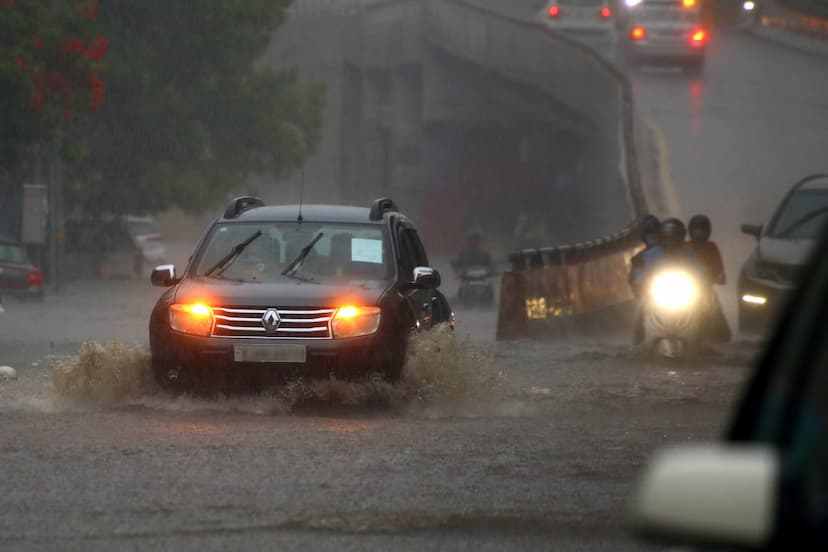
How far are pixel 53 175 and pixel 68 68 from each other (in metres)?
8.19

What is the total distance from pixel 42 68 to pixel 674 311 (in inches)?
682

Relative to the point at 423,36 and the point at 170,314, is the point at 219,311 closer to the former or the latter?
the point at 170,314

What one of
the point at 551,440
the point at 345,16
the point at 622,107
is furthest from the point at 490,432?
the point at 345,16

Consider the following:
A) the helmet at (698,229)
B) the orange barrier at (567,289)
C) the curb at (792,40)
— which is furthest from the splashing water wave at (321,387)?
the curb at (792,40)

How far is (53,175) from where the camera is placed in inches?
1575

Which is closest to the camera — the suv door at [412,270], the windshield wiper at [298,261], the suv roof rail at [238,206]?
the windshield wiper at [298,261]

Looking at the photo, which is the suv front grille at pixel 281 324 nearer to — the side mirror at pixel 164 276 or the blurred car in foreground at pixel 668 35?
the side mirror at pixel 164 276

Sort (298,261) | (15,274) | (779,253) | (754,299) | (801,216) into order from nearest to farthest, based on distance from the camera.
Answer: (298,261) < (779,253) < (754,299) < (801,216) < (15,274)

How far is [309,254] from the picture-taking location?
13.7 meters

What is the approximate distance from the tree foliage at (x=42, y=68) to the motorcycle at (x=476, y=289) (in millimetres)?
7254

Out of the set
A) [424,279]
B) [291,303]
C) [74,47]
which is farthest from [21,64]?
[291,303]

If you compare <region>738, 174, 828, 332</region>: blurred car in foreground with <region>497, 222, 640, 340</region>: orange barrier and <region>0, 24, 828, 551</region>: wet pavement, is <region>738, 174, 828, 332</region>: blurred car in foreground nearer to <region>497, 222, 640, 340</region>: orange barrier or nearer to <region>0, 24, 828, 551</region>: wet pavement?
<region>0, 24, 828, 551</region>: wet pavement

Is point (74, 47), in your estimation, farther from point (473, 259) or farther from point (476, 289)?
point (476, 289)

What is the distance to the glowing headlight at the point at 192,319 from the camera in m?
12.7
